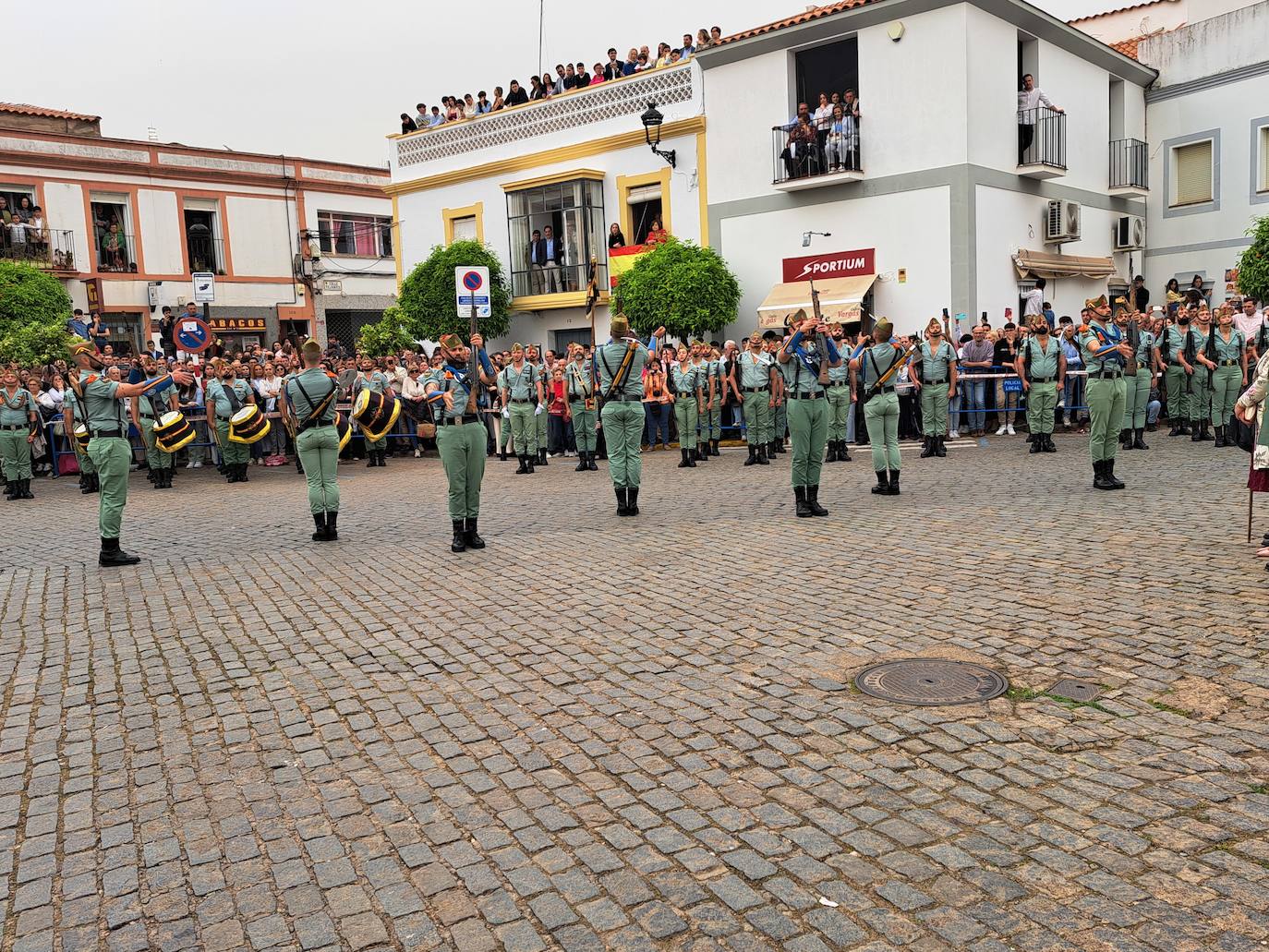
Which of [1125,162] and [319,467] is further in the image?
[1125,162]

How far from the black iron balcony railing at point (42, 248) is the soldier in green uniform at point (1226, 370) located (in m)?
32.0

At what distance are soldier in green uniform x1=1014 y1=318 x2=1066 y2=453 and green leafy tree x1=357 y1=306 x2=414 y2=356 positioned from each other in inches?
774

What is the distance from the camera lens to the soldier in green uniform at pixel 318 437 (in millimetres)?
10430

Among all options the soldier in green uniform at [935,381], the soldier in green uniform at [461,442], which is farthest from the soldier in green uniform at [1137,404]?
the soldier in green uniform at [461,442]

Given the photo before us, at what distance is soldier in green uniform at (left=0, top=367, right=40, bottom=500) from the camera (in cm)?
1588

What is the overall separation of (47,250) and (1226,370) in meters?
33.7

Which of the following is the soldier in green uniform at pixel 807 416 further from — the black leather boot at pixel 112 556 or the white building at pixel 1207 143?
the white building at pixel 1207 143

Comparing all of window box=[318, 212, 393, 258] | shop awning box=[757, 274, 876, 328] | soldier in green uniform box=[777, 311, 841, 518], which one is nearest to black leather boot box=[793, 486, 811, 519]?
soldier in green uniform box=[777, 311, 841, 518]

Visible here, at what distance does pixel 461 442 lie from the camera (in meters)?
9.77

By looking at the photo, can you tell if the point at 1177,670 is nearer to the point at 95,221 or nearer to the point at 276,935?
the point at 276,935

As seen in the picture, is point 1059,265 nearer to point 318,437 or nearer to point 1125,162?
point 1125,162

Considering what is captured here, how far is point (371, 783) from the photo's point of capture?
169 inches

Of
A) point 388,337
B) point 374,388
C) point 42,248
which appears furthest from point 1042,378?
point 42,248

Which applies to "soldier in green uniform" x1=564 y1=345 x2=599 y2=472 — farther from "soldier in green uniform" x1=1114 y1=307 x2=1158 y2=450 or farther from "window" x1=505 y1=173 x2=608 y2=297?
"window" x1=505 y1=173 x2=608 y2=297
